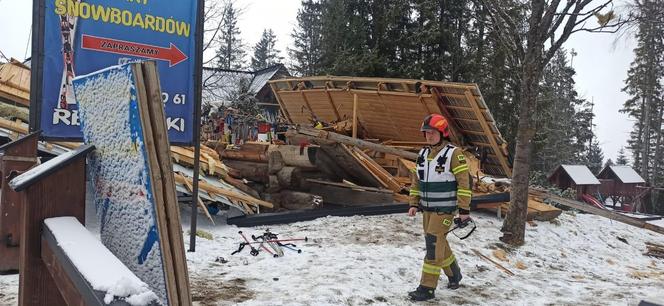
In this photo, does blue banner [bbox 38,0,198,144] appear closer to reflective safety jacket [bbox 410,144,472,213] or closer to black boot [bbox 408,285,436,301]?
reflective safety jacket [bbox 410,144,472,213]

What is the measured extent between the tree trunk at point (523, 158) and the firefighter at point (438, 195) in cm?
285

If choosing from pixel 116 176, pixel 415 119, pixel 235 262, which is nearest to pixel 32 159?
pixel 235 262

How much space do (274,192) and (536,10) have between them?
542 centimetres

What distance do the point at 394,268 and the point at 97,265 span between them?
15.8 feet

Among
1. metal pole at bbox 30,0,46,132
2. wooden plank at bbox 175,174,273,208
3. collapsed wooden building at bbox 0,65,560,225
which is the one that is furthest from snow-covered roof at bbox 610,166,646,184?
metal pole at bbox 30,0,46,132

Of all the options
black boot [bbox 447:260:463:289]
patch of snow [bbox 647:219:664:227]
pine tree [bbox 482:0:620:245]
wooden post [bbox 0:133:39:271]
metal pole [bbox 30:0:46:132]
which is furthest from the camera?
patch of snow [bbox 647:219:664:227]

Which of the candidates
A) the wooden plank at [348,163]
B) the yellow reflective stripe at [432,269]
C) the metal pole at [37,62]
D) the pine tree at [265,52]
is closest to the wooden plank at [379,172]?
the wooden plank at [348,163]

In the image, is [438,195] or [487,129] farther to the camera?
[487,129]

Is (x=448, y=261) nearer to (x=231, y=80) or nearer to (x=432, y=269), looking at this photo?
(x=432, y=269)

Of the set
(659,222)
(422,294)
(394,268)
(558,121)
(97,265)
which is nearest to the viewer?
(97,265)

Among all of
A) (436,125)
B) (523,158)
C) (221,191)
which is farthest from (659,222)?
(221,191)

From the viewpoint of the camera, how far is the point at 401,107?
11164 mm

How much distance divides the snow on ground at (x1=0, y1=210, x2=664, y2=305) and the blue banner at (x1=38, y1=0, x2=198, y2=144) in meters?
1.68

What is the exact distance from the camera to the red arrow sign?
4992 millimetres
